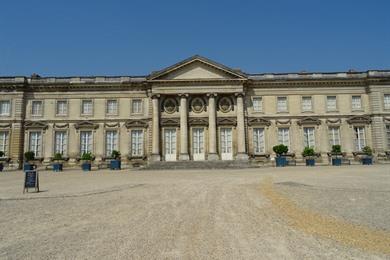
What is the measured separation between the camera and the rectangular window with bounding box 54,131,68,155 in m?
31.1

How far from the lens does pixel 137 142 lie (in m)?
31.3

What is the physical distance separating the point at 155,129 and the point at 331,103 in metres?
18.8

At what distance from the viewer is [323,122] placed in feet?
102

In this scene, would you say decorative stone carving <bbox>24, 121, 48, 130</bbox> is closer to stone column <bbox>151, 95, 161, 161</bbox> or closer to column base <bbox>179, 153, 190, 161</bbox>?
stone column <bbox>151, 95, 161, 161</bbox>

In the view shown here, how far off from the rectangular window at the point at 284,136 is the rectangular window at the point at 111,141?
1722 centimetres

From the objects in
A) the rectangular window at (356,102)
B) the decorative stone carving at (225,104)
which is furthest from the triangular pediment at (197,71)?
the rectangular window at (356,102)

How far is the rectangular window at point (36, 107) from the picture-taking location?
3156 cm

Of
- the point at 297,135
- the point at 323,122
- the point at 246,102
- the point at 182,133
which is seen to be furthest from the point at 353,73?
the point at 182,133

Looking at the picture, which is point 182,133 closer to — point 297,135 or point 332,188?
point 297,135

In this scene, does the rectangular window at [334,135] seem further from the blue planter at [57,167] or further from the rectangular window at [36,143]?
the rectangular window at [36,143]

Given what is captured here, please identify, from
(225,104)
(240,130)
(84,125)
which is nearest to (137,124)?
(84,125)

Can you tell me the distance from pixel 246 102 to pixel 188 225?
26.4 meters

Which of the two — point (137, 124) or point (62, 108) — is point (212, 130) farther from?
point (62, 108)

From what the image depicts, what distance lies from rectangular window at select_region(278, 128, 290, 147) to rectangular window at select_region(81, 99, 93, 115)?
66.3 feet
